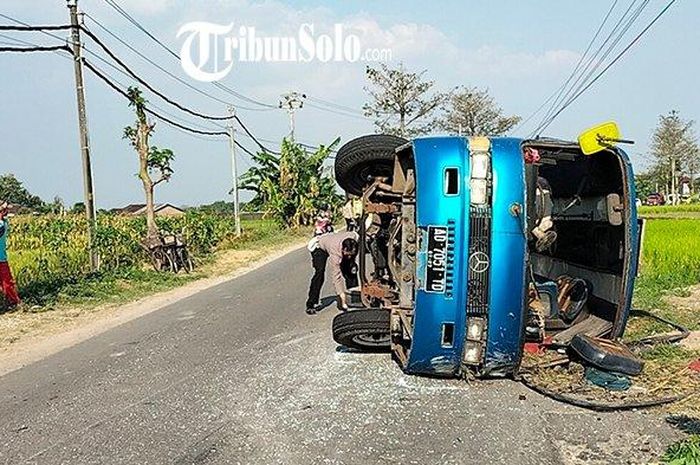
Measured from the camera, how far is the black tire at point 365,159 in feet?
27.5

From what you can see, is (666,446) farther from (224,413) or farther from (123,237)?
(123,237)

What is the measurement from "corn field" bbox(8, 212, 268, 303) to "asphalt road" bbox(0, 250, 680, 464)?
6029 millimetres

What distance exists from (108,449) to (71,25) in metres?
13.7

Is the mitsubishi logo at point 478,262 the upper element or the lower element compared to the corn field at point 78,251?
upper

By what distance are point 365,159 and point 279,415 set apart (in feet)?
11.4

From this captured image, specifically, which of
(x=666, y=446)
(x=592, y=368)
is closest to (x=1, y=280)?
(x=592, y=368)

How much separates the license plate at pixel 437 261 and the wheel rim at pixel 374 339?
1.59 metres

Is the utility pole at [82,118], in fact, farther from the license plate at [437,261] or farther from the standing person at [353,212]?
the license plate at [437,261]

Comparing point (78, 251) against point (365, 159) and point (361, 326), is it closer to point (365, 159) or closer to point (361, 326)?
point (365, 159)

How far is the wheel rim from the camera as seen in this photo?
25.0 ft

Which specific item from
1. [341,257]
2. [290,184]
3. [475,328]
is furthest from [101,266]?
[290,184]

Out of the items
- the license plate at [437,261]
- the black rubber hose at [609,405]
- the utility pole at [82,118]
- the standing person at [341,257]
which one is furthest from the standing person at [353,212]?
the utility pole at [82,118]

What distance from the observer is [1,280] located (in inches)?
467

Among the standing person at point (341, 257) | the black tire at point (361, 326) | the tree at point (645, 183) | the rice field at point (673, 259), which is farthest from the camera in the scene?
the tree at point (645, 183)
